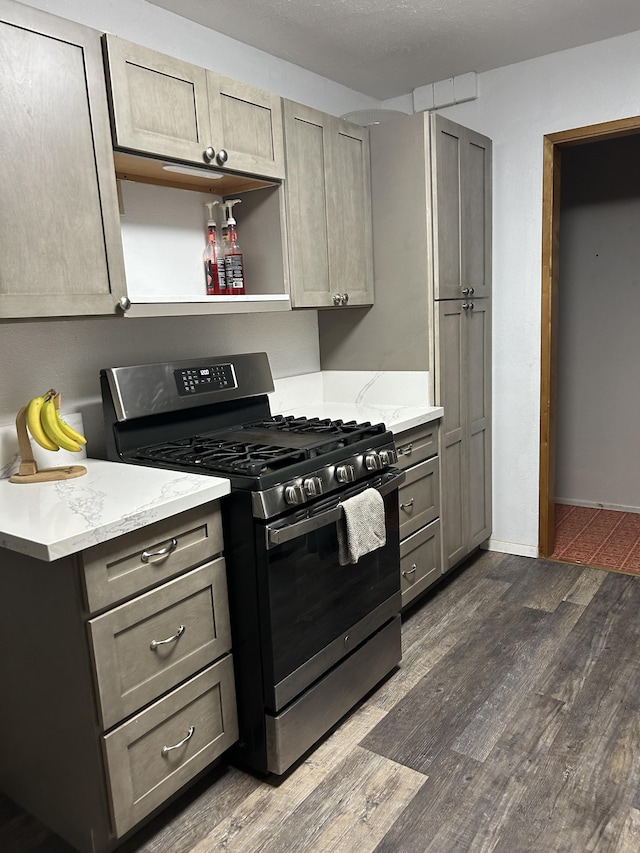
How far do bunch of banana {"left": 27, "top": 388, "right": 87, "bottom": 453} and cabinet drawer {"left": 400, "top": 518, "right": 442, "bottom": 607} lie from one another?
1401 millimetres

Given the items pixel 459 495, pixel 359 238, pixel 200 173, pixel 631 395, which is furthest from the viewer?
pixel 631 395

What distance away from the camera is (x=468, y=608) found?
2.91 m

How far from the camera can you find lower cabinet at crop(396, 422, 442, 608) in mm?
2686

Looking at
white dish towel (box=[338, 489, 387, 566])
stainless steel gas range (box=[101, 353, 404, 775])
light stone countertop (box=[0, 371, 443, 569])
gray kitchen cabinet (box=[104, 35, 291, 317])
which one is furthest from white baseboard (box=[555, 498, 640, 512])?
gray kitchen cabinet (box=[104, 35, 291, 317])

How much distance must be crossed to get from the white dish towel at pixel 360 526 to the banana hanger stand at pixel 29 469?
0.80 meters

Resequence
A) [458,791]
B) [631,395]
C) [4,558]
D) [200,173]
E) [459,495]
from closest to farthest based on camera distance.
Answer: [4,558], [458,791], [200,173], [459,495], [631,395]

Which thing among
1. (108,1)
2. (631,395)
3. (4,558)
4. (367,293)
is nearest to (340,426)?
(367,293)

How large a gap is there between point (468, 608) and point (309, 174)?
1.96 m

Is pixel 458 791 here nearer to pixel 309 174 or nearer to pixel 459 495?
pixel 459 495

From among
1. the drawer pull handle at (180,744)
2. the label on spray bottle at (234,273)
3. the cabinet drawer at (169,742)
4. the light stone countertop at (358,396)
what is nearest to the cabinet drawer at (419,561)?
the light stone countertop at (358,396)

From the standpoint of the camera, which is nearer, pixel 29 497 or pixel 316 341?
pixel 29 497

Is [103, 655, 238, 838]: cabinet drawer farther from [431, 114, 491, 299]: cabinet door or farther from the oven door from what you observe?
[431, 114, 491, 299]: cabinet door

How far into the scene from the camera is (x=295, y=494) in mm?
1830

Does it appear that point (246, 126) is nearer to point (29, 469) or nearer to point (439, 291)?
point (439, 291)
